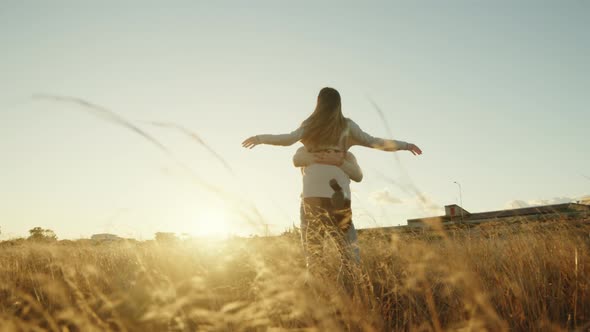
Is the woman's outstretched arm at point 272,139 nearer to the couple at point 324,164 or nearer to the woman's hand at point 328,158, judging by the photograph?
the couple at point 324,164

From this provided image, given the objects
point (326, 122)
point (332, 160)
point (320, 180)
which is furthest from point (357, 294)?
point (326, 122)

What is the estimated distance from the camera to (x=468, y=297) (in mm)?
2141

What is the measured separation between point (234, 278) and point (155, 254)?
6.59 ft

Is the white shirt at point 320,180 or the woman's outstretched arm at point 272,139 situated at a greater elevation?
the woman's outstretched arm at point 272,139

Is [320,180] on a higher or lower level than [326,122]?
lower

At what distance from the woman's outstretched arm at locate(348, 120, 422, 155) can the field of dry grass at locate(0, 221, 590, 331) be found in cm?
94

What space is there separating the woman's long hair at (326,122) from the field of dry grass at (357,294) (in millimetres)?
1062

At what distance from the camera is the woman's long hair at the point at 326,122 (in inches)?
136

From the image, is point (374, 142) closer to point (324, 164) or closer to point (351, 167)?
point (351, 167)

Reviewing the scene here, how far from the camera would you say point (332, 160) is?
11.5 ft

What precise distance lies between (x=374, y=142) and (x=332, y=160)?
47cm

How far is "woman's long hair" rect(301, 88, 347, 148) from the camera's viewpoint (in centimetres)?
345

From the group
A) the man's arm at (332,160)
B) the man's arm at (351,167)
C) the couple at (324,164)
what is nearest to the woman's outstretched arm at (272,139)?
the couple at (324,164)

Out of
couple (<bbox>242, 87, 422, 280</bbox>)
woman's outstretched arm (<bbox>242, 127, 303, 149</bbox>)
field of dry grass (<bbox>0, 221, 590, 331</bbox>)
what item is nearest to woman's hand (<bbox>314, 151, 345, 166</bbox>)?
couple (<bbox>242, 87, 422, 280</bbox>)
